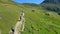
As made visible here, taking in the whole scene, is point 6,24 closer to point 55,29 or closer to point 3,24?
point 3,24

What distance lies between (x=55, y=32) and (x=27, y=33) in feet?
109

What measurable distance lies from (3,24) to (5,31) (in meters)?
8.27

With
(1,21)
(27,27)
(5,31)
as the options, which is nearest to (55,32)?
(27,27)

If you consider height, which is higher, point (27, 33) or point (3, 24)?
point (3, 24)

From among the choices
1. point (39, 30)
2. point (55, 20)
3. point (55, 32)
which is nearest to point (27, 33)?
point (39, 30)

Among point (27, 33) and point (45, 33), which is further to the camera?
point (45, 33)

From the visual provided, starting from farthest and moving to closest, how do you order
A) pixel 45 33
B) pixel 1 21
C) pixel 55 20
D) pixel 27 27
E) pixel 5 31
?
pixel 55 20 → pixel 45 33 → pixel 27 27 → pixel 1 21 → pixel 5 31

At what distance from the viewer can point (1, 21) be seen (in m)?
81.5

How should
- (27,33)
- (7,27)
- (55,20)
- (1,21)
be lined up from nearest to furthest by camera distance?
(7,27) < (1,21) < (27,33) < (55,20)

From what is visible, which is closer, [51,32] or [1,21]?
[1,21]

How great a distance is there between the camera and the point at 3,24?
256 feet

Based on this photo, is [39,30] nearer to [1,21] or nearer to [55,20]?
[1,21]

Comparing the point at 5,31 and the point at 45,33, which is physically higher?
the point at 5,31

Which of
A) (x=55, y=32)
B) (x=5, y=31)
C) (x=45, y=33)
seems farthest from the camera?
(x=55, y=32)
